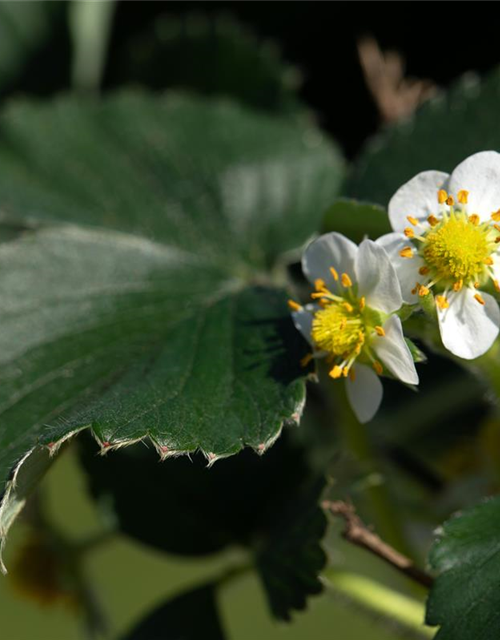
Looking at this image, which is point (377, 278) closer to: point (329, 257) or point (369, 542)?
point (329, 257)

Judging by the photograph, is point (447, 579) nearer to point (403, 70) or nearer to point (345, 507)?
point (345, 507)

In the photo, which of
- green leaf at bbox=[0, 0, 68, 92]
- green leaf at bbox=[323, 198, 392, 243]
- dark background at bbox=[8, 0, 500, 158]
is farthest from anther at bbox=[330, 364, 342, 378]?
green leaf at bbox=[0, 0, 68, 92]

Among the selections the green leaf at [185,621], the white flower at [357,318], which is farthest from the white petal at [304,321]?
the green leaf at [185,621]

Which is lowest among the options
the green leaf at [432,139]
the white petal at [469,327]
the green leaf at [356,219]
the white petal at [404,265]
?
the white petal at [469,327]

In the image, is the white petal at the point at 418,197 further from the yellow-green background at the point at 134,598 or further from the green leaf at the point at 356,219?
the yellow-green background at the point at 134,598

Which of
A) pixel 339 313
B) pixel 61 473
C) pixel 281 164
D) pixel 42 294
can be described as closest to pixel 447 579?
pixel 339 313

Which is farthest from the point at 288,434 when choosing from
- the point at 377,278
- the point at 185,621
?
the point at 377,278
